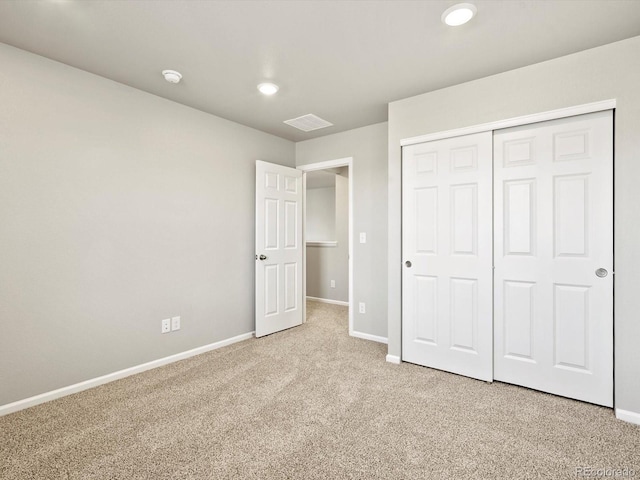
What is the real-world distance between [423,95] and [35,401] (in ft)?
12.6

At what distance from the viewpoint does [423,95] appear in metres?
2.86

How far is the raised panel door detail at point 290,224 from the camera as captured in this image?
405cm

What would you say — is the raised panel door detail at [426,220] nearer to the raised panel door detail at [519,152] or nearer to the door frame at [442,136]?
the door frame at [442,136]

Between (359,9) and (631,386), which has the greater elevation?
(359,9)

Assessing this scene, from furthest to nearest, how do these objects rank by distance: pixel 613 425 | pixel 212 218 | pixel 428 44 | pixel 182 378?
pixel 212 218, pixel 182 378, pixel 428 44, pixel 613 425

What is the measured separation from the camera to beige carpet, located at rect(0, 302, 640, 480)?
1.62 metres

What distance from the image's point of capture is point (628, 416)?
203 centimetres

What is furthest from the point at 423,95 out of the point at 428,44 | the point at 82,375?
the point at 82,375

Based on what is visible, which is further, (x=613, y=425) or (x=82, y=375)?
(x=82, y=375)

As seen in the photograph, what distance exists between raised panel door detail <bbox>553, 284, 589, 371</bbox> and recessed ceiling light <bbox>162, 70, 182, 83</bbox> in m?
3.27

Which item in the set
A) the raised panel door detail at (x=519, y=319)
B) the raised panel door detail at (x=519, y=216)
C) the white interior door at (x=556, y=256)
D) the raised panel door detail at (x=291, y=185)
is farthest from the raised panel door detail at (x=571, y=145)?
the raised panel door detail at (x=291, y=185)

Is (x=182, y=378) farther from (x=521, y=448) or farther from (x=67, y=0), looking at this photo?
(x=67, y=0)

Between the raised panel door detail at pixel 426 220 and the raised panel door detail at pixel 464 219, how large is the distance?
0.15 meters

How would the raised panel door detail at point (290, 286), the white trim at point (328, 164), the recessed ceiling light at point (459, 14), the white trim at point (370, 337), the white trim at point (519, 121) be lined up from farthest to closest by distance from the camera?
the raised panel door detail at point (290, 286) → the white trim at point (328, 164) → the white trim at point (370, 337) → the white trim at point (519, 121) → the recessed ceiling light at point (459, 14)
